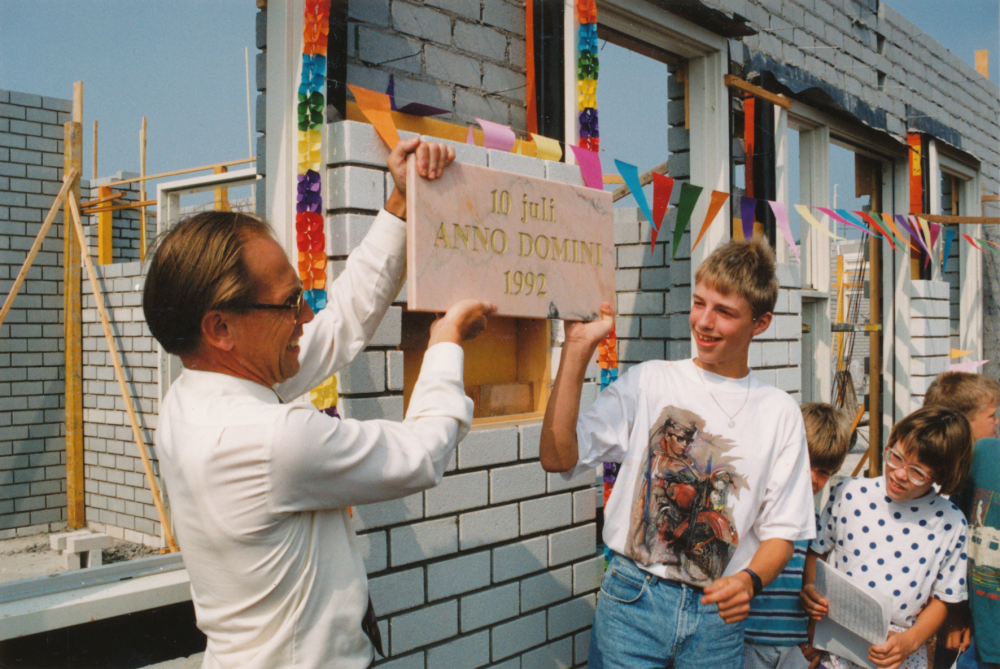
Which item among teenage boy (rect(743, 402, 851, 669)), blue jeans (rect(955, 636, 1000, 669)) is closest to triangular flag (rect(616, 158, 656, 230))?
teenage boy (rect(743, 402, 851, 669))

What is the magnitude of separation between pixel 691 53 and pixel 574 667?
317 centimetres

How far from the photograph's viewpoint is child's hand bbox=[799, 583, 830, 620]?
2.38 meters

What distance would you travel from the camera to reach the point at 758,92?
Answer: 14.1 ft

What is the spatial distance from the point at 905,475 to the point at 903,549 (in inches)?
9.5

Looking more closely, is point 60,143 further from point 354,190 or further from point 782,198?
point 782,198

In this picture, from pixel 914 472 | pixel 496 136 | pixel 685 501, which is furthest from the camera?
pixel 496 136

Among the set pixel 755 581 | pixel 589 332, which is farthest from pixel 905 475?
pixel 589 332

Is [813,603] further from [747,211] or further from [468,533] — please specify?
[747,211]

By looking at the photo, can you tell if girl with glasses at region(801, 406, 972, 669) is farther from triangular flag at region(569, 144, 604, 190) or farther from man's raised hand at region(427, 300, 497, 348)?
man's raised hand at region(427, 300, 497, 348)

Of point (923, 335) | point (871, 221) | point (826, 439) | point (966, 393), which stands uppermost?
point (871, 221)

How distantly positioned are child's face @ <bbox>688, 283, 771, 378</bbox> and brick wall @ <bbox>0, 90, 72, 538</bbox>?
5570 millimetres

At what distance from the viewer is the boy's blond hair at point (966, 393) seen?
3098 mm

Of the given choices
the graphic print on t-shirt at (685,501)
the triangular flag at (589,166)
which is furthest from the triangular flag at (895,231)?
the graphic print on t-shirt at (685,501)

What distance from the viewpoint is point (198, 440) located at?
1.26 m
